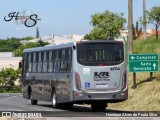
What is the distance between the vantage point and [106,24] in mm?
76688

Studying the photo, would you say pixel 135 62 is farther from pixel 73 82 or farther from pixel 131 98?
pixel 73 82


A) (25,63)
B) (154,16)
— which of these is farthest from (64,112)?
(154,16)

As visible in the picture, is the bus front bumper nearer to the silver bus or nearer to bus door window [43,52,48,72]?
the silver bus

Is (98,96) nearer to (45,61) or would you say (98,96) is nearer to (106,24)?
(45,61)

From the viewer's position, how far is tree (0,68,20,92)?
111 metres

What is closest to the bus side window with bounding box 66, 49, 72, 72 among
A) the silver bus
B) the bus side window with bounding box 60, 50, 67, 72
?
the silver bus

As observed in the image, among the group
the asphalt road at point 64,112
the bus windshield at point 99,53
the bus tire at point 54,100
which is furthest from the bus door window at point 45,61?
the bus windshield at point 99,53

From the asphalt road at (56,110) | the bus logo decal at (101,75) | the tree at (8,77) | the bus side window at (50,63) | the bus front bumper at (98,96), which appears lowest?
the tree at (8,77)

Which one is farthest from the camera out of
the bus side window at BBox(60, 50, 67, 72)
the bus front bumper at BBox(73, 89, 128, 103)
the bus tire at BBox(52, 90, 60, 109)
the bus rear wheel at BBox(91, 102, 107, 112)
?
the bus tire at BBox(52, 90, 60, 109)

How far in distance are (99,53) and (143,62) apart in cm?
591

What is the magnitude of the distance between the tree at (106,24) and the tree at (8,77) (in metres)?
38.5

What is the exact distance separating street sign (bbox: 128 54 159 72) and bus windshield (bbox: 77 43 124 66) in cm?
526

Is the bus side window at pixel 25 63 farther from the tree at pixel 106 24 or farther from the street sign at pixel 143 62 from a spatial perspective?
the tree at pixel 106 24

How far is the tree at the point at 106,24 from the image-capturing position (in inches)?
2938
